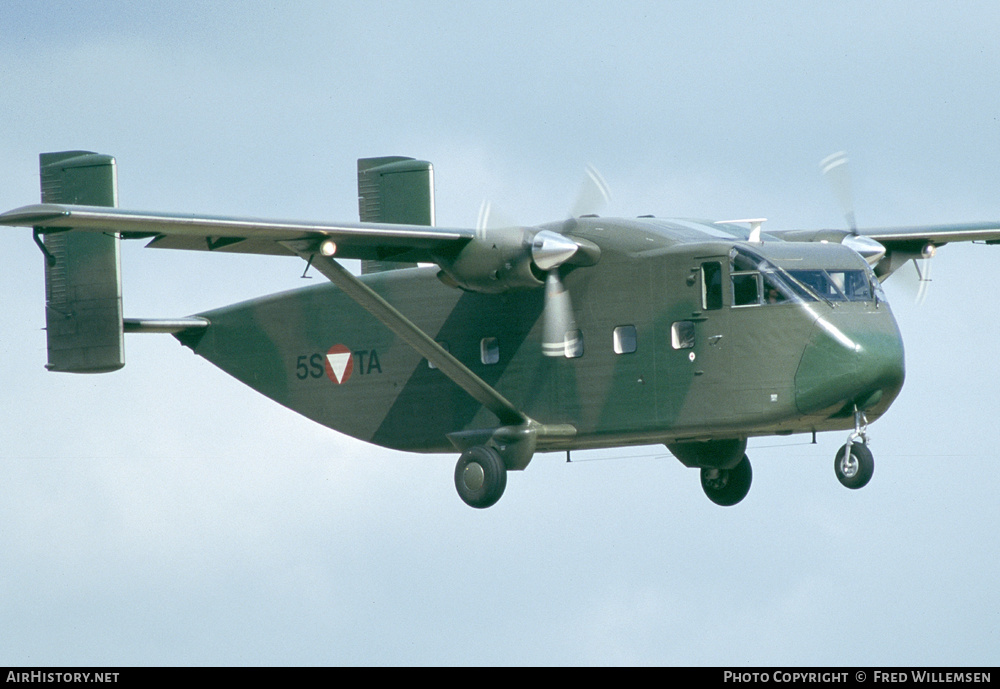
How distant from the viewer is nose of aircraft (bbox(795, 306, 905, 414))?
20.1 metres

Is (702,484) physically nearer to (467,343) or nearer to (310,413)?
(467,343)

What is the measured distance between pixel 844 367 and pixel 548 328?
400 cm

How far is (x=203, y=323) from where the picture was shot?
25734 mm

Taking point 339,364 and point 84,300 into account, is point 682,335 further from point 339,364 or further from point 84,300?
point 84,300

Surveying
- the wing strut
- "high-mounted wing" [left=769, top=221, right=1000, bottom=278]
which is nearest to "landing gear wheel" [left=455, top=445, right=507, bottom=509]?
the wing strut

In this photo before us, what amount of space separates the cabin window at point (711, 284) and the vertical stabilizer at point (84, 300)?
348 inches

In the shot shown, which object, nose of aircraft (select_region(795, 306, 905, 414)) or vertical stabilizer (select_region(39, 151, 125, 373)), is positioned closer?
nose of aircraft (select_region(795, 306, 905, 414))

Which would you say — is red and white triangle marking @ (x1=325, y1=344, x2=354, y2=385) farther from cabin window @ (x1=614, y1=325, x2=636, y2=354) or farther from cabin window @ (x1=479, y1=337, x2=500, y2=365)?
cabin window @ (x1=614, y1=325, x2=636, y2=354)

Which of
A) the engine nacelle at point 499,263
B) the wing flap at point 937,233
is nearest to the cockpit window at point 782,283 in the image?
the engine nacelle at point 499,263

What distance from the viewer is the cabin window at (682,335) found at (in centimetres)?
2092

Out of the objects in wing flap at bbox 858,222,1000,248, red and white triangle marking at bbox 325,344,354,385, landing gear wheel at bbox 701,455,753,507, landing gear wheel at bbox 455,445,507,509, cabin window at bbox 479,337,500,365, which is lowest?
→ landing gear wheel at bbox 701,455,753,507

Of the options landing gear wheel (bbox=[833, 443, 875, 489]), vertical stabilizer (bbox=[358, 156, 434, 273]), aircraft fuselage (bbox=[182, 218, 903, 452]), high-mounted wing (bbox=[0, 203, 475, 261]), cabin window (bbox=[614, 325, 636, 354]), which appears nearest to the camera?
high-mounted wing (bbox=[0, 203, 475, 261])

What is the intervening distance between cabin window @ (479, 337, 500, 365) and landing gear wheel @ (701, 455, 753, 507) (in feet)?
12.5

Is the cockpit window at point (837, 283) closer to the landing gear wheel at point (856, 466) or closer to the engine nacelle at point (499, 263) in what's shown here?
the landing gear wheel at point (856, 466)
